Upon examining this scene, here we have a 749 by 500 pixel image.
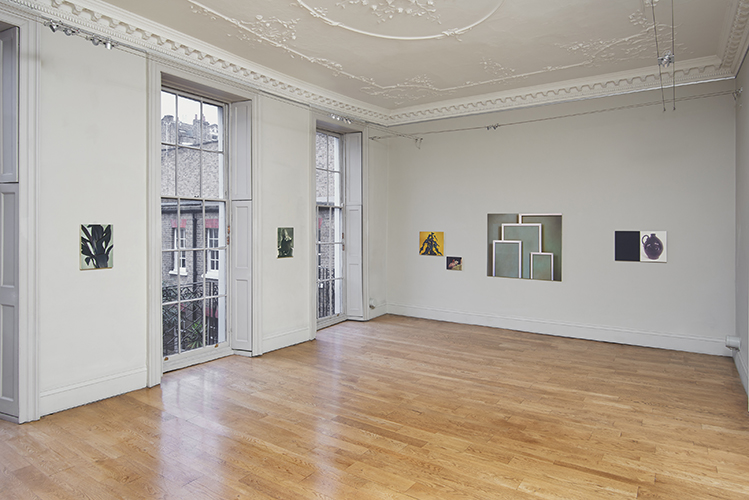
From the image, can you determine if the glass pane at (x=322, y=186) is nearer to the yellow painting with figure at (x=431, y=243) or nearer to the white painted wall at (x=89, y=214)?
the yellow painting with figure at (x=431, y=243)

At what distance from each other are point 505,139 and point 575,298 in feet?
9.19

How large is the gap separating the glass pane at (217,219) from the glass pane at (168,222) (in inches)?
19.3

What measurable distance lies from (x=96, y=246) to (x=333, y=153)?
4605 millimetres

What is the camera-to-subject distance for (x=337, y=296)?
8.51m

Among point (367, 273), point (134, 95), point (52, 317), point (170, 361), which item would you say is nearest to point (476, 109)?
point (367, 273)

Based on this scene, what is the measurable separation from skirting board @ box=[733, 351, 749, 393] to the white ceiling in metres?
3.45

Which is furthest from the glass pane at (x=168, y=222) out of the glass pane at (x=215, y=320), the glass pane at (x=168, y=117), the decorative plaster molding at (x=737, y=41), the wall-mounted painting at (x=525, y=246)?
the decorative plaster molding at (x=737, y=41)

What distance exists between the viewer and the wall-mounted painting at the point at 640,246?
659cm

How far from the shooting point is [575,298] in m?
7.24

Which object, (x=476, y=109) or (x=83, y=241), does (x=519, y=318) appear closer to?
(x=476, y=109)

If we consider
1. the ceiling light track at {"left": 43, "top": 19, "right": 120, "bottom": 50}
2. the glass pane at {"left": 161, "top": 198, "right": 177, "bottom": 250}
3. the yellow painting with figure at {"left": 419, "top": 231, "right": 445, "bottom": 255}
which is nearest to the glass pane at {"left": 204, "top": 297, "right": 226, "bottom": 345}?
the glass pane at {"left": 161, "top": 198, "right": 177, "bottom": 250}

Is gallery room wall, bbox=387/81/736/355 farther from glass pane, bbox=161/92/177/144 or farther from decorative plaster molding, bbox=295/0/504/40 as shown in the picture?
glass pane, bbox=161/92/177/144

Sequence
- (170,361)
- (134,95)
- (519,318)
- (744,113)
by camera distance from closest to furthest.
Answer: (134,95) < (744,113) < (170,361) < (519,318)

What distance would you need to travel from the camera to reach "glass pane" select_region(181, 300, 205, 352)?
230 inches
